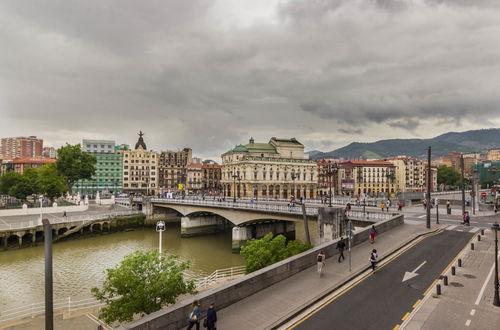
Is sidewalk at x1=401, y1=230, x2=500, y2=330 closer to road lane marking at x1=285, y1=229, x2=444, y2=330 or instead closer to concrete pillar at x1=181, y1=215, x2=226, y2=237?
road lane marking at x1=285, y1=229, x2=444, y2=330

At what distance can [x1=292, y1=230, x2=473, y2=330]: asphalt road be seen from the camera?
45.1ft

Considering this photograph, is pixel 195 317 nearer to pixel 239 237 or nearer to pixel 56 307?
pixel 56 307

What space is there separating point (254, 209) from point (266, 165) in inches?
2799

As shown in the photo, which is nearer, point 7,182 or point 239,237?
point 239,237

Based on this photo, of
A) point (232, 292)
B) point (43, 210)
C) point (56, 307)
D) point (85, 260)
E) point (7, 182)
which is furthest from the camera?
point (7, 182)

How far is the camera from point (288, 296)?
16.1 m

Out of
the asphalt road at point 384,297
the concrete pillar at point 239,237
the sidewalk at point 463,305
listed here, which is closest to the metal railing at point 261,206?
the concrete pillar at point 239,237

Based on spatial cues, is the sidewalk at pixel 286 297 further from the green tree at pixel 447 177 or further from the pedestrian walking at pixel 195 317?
the green tree at pixel 447 177

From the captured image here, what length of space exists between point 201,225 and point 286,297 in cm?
5294

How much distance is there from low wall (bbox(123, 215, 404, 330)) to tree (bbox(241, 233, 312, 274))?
4035mm

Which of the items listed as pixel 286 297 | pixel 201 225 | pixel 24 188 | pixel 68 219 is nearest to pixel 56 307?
pixel 286 297

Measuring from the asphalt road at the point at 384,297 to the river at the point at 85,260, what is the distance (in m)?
10.3

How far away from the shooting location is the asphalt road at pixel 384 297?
13.7 meters

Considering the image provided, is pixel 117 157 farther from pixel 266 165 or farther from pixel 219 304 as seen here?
pixel 219 304
